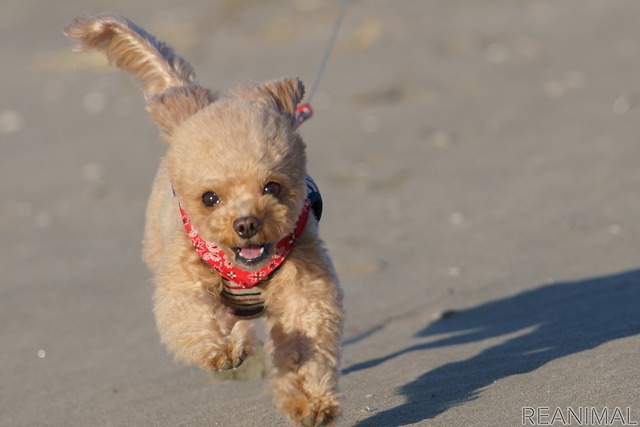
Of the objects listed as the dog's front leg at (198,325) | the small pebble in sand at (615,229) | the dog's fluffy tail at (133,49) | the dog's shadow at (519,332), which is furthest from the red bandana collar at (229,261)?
the small pebble in sand at (615,229)

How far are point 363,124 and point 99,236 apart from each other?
3.36 meters

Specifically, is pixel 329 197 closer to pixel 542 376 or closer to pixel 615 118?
pixel 615 118

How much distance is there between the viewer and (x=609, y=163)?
9477mm

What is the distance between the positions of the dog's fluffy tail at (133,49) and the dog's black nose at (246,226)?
1.82 metres

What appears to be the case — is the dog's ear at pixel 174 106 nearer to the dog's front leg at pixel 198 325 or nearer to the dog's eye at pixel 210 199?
the dog's eye at pixel 210 199

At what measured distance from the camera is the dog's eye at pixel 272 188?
4.48m

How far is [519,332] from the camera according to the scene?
6219 millimetres

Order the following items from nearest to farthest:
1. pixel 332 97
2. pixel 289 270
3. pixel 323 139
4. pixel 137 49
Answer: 1. pixel 289 270
2. pixel 137 49
3. pixel 323 139
4. pixel 332 97

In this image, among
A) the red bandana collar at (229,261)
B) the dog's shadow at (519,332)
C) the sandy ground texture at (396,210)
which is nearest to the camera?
the red bandana collar at (229,261)

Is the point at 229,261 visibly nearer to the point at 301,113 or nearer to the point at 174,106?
the point at 174,106

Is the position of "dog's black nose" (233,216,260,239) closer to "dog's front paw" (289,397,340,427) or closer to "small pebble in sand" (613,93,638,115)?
"dog's front paw" (289,397,340,427)

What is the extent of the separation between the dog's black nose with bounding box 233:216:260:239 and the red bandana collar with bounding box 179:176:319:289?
277 mm

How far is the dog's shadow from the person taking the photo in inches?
197

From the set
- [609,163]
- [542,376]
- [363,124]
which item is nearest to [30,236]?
[363,124]
